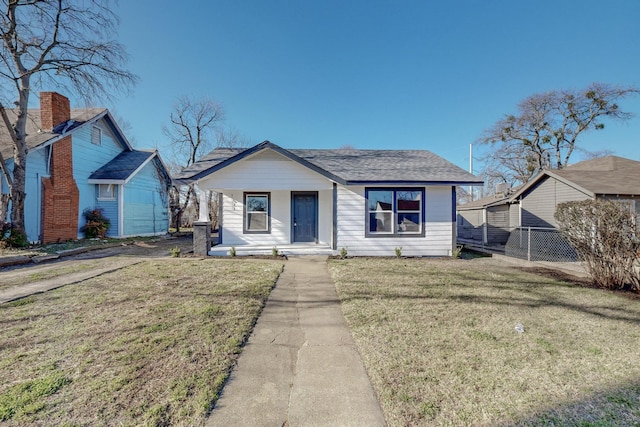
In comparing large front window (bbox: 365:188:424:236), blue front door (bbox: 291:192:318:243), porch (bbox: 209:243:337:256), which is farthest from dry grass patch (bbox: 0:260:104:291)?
large front window (bbox: 365:188:424:236)

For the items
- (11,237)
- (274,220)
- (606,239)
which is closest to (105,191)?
(11,237)

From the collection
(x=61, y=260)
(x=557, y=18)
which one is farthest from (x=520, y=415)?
(x=557, y=18)

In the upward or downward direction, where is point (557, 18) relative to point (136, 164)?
upward

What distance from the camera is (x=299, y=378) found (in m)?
2.73

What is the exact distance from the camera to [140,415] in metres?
2.15

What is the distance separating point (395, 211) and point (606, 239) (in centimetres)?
537

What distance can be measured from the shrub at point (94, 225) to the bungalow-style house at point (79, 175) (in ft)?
0.69

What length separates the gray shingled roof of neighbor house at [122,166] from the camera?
14.6m

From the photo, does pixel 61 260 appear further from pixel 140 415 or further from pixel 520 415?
pixel 520 415

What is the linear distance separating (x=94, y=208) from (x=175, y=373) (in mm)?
15873

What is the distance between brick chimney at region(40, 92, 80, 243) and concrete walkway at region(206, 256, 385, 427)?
13250mm

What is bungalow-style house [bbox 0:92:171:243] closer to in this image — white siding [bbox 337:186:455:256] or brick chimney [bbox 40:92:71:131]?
brick chimney [bbox 40:92:71:131]

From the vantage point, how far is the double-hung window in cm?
1118

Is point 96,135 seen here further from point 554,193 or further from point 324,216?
point 554,193
